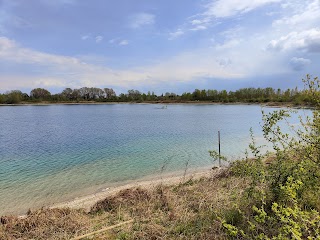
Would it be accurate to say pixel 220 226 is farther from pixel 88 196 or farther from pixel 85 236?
pixel 88 196

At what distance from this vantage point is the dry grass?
572cm

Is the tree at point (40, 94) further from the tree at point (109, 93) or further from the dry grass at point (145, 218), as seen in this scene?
the dry grass at point (145, 218)

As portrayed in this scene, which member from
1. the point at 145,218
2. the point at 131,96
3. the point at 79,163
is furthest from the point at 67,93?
the point at 145,218

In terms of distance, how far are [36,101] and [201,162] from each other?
15190 cm

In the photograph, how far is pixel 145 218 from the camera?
675cm

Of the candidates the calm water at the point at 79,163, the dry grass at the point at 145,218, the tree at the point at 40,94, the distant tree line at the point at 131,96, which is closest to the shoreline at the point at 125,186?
the calm water at the point at 79,163

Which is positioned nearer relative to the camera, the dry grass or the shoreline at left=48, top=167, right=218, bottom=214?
the dry grass

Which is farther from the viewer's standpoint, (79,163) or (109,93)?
(109,93)

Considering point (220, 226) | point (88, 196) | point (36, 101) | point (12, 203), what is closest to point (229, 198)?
point (220, 226)

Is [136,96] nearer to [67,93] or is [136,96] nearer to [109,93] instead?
[109,93]

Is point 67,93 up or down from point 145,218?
up

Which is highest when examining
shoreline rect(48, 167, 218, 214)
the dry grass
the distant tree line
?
the distant tree line

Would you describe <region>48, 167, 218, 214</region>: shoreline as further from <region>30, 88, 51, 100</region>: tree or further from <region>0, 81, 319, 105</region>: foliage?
<region>30, 88, 51, 100</region>: tree

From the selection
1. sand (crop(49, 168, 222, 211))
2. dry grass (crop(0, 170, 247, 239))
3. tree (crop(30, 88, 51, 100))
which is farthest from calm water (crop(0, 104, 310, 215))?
tree (crop(30, 88, 51, 100))
